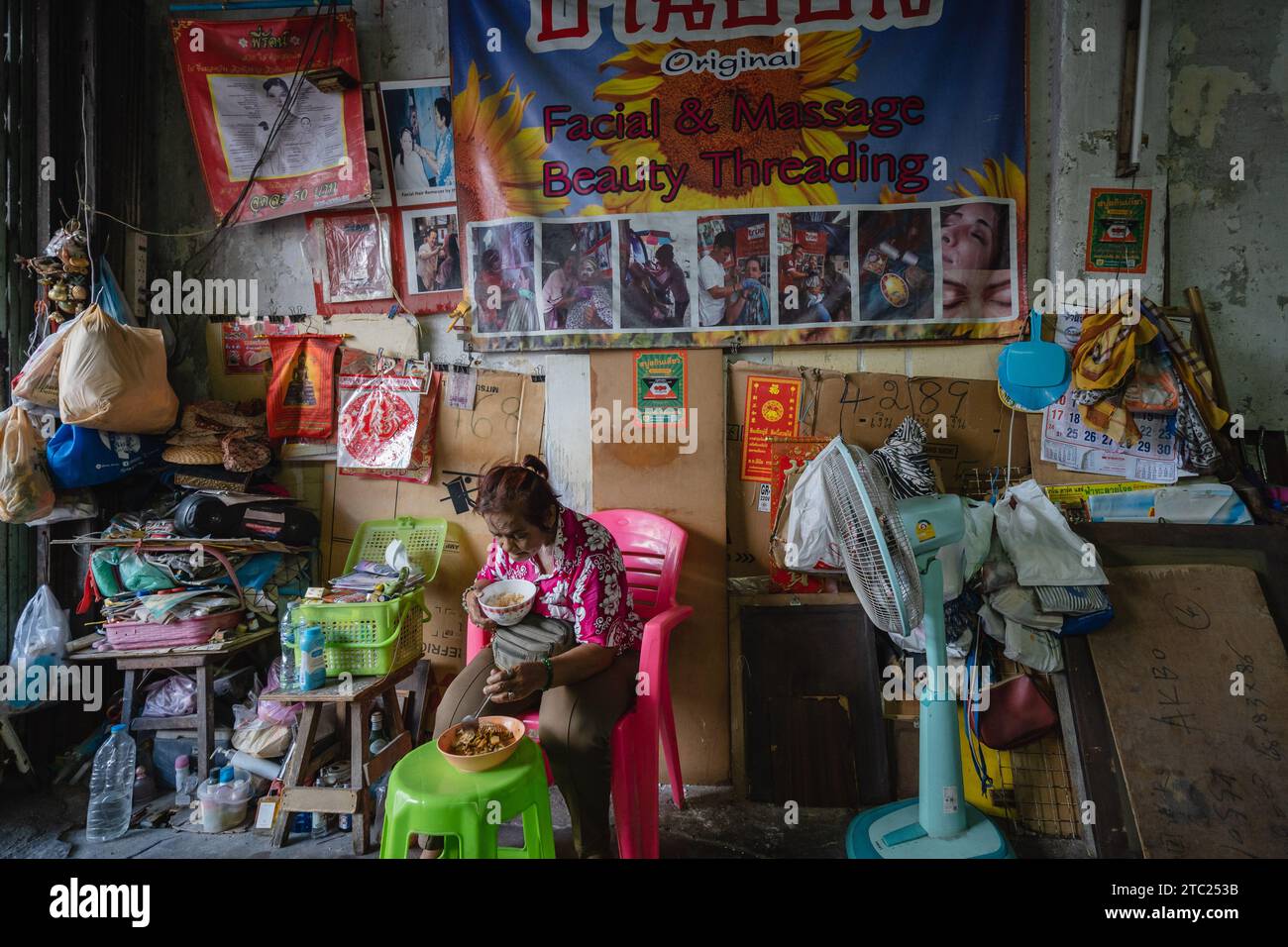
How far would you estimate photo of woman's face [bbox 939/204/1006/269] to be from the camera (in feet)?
9.55

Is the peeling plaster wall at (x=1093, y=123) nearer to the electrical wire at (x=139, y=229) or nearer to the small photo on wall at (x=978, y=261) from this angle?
the small photo on wall at (x=978, y=261)

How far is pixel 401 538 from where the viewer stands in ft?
10.7

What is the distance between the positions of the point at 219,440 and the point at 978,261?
3.22m

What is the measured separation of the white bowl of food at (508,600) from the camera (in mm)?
2195

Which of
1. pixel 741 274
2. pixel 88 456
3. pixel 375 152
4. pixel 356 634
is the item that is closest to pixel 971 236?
pixel 741 274

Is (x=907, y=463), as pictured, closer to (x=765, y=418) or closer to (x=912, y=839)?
(x=765, y=418)

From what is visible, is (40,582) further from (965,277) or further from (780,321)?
(965,277)

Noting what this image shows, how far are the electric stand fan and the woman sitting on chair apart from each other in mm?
750

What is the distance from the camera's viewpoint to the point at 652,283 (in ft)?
10.1

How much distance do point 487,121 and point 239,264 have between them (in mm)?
1354

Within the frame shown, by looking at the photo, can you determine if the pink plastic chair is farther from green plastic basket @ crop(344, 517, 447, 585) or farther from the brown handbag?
the brown handbag

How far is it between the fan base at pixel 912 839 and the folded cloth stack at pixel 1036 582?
584 mm

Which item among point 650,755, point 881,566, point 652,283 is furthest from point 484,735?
point 652,283
